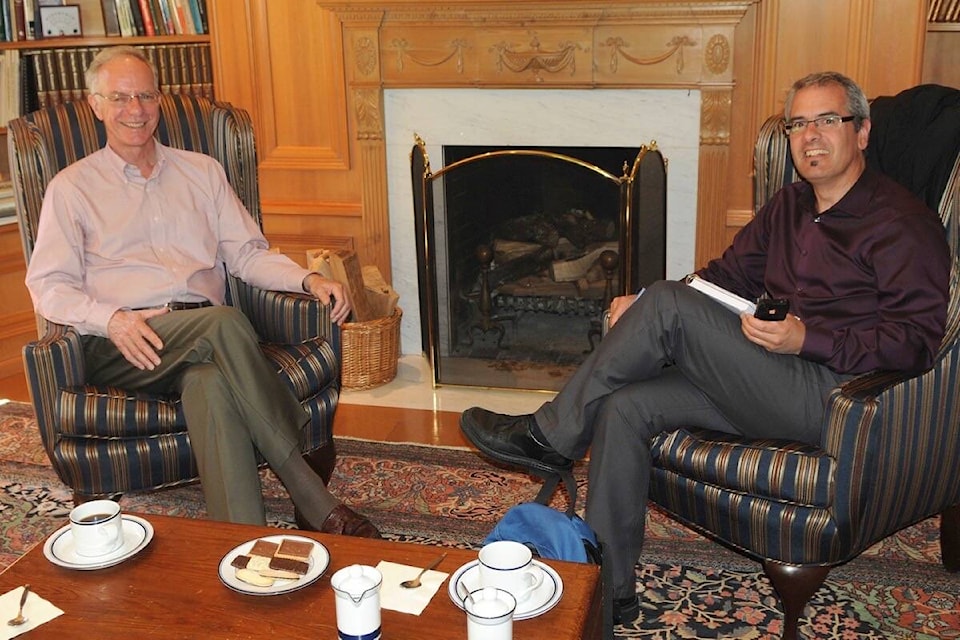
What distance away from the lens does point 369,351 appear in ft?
12.1

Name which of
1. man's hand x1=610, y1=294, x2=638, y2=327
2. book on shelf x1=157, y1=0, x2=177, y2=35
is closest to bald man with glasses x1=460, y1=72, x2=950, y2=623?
man's hand x1=610, y1=294, x2=638, y2=327

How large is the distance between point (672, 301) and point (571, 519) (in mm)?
627

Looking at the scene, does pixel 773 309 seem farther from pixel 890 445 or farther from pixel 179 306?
pixel 179 306

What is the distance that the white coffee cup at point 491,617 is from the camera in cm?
139

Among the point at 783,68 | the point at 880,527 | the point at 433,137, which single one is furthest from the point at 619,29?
the point at 880,527

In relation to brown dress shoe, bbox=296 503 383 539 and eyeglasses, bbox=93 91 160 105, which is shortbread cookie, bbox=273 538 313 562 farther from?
eyeglasses, bbox=93 91 160 105

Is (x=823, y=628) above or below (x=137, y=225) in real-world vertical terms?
below

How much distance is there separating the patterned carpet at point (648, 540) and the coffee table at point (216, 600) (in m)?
0.65

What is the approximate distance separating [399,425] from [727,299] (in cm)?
146

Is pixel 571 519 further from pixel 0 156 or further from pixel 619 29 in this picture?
pixel 0 156

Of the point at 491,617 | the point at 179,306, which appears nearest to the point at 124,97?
the point at 179,306

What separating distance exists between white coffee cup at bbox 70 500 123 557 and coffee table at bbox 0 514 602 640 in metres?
0.04

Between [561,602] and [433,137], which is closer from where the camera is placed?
[561,602]

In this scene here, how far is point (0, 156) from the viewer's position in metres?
4.17
